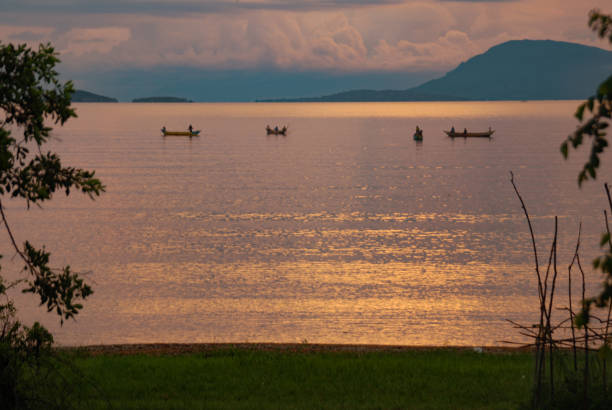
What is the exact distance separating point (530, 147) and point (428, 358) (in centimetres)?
9889

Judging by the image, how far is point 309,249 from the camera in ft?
109

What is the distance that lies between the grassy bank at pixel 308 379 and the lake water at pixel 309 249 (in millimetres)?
5295

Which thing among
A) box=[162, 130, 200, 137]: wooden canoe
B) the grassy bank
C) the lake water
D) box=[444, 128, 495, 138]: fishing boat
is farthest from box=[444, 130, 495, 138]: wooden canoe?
the grassy bank

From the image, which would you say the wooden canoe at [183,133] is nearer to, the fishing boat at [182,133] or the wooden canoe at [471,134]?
the fishing boat at [182,133]

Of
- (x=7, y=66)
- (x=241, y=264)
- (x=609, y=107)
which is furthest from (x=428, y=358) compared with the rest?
(x=241, y=264)

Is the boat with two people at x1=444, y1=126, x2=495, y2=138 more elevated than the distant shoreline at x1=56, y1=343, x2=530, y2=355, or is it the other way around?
the boat with two people at x1=444, y1=126, x2=495, y2=138

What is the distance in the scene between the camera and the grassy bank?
11453 mm

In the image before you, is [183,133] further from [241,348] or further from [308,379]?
[308,379]

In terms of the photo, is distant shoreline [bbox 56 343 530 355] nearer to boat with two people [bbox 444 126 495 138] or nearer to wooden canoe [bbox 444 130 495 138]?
boat with two people [bbox 444 126 495 138]

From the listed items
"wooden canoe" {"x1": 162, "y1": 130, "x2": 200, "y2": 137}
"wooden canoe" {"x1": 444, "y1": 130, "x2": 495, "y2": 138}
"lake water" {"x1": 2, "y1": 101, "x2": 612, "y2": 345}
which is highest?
"wooden canoe" {"x1": 162, "y1": 130, "x2": 200, "y2": 137}

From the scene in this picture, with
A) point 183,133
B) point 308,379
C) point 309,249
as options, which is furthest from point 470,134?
point 308,379

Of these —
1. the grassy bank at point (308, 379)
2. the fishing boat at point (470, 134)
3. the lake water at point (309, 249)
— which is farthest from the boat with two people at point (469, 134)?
the grassy bank at point (308, 379)

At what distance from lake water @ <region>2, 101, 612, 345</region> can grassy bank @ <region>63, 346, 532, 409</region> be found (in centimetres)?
529

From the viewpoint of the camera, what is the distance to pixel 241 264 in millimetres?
30141
